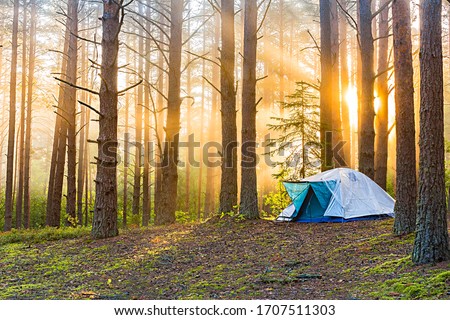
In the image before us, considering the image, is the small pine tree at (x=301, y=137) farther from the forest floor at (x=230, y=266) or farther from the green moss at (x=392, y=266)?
the green moss at (x=392, y=266)

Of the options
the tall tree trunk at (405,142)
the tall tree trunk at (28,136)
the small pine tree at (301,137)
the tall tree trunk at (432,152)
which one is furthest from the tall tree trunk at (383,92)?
the tall tree trunk at (28,136)

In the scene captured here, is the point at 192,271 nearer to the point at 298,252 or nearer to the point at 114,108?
the point at 298,252

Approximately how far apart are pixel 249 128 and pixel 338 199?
313 cm

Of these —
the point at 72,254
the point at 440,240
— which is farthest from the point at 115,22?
the point at 440,240

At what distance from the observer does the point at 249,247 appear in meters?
8.43

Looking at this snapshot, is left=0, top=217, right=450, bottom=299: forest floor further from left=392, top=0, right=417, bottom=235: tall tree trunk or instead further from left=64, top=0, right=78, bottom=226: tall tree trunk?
left=64, top=0, right=78, bottom=226: tall tree trunk

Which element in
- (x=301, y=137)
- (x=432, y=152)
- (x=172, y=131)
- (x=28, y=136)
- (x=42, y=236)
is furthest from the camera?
(x=28, y=136)

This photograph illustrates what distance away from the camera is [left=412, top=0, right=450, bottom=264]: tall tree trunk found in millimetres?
5676

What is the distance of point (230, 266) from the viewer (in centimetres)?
705

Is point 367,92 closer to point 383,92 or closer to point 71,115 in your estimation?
point 383,92

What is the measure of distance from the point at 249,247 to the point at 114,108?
4296 millimetres

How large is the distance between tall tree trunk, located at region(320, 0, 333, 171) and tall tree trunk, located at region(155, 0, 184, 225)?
4.52m

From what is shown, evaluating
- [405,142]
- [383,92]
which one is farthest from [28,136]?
[405,142]

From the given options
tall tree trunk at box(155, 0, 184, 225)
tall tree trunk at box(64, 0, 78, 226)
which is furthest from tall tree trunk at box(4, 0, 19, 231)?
tall tree trunk at box(155, 0, 184, 225)
